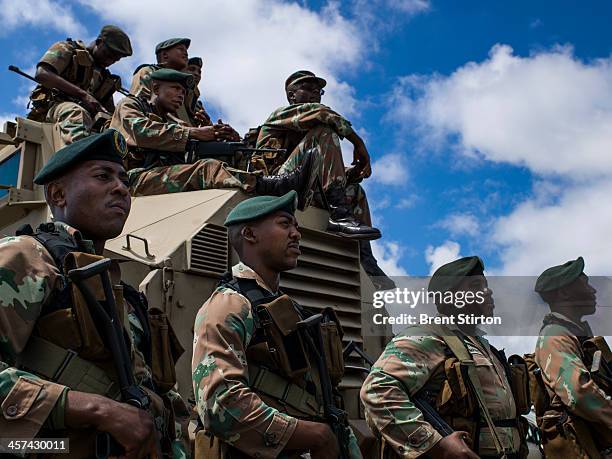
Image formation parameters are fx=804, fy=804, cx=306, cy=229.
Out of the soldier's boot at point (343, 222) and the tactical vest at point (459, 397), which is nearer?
the tactical vest at point (459, 397)

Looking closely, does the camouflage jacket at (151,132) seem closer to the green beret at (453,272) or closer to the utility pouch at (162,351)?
the green beret at (453,272)

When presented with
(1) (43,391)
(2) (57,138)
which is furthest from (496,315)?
(2) (57,138)

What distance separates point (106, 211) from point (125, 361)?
53 cm

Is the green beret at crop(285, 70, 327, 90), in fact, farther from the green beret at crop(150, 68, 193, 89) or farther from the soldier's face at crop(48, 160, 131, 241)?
the soldier's face at crop(48, 160, 131, 241)

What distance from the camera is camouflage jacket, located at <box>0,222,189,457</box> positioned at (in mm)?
2062

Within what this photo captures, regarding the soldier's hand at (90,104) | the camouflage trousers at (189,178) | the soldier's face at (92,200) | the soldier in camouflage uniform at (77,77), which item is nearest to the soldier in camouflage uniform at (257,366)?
the soldier's face at (92,200)

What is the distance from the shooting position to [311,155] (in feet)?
18.9

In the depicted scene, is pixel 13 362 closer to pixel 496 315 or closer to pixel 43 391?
pixel 43 391

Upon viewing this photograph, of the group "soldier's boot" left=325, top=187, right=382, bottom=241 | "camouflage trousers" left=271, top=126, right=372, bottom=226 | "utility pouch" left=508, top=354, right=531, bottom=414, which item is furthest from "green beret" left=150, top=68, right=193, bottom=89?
"utility pouch" left=508, top=354, right=531, bottom=414

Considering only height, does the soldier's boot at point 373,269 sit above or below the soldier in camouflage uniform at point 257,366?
above

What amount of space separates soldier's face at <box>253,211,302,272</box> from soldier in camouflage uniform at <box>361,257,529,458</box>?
2.26 ft

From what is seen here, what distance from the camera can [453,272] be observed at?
13.5ft

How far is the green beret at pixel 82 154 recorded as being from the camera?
261cm

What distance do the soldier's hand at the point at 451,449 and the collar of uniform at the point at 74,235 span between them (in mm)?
1705
